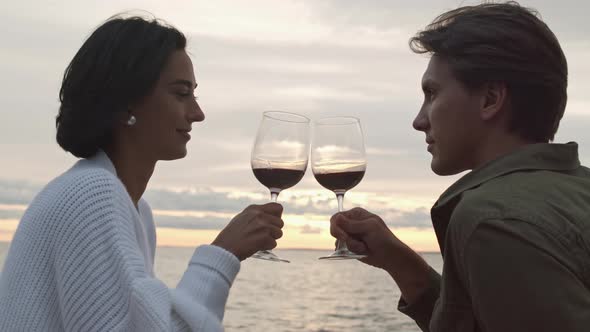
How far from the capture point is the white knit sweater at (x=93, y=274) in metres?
2.62

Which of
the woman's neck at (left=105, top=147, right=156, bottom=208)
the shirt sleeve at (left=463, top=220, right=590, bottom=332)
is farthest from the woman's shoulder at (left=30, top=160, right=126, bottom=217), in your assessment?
the shirt sleeve at (left=463, top=220, right=590, bottom=332)

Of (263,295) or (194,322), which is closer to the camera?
(194,322)

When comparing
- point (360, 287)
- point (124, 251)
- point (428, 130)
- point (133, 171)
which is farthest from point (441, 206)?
point (360, 287)

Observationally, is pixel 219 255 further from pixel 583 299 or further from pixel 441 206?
pixel 583 299

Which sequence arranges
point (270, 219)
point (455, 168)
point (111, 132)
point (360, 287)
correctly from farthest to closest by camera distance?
1. point (360, 287)
2. point (111, 132)
3. point (270, 219)
4. point (455, 168)

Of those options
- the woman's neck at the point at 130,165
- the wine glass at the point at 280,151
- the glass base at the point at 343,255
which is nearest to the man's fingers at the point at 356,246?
the glass base at the point at 343,255

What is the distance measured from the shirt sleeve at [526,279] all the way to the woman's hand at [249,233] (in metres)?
1.04

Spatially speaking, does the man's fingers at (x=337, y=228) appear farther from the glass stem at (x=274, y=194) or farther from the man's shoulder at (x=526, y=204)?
the man's shoulder at (x=526, y=204)

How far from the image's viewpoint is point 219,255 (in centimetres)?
282

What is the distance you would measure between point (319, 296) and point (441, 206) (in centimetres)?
3785

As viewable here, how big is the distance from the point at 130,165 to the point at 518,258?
5.59 feet

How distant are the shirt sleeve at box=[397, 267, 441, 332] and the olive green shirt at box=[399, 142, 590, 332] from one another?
722mm

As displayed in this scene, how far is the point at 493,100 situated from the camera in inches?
92.3

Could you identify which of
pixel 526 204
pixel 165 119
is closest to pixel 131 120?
pixel 165 119
